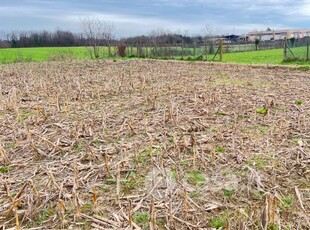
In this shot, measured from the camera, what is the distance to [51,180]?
255cm

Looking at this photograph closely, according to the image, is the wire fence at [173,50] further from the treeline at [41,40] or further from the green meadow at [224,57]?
the treeline at [41,40]

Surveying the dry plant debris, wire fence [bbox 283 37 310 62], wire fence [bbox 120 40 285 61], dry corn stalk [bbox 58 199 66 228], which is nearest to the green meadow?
wire fence [bbox 283 37 310 62]

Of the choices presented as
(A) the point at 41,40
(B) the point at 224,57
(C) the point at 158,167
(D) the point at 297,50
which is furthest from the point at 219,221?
(A) the point at 41,40

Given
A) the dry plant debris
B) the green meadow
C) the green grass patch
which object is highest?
the green meadow

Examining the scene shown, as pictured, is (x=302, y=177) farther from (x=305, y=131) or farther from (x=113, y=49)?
(x=113, y=49)

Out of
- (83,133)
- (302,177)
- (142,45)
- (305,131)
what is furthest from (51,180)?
(142,45)

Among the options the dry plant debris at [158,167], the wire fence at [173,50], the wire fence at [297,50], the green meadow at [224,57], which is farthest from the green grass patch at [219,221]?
the wire fence at [173,50]

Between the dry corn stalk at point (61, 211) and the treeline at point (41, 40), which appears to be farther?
the treeline at point (41, 40)

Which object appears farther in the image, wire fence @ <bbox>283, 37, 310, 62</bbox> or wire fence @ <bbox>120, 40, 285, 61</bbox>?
wire fence @ <bbox>120, 40, 285, 61</bbox>

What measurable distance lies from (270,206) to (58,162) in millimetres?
2090

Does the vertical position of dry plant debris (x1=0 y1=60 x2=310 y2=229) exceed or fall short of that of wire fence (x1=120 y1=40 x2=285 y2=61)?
it falls short

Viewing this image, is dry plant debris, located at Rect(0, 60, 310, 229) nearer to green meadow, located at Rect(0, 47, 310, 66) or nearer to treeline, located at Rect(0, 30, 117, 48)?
green meadow, located at Rect(0, 47, 310, 66)

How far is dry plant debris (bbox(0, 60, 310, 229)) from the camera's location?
2150mm

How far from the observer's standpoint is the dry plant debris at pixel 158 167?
2150 millimetres
